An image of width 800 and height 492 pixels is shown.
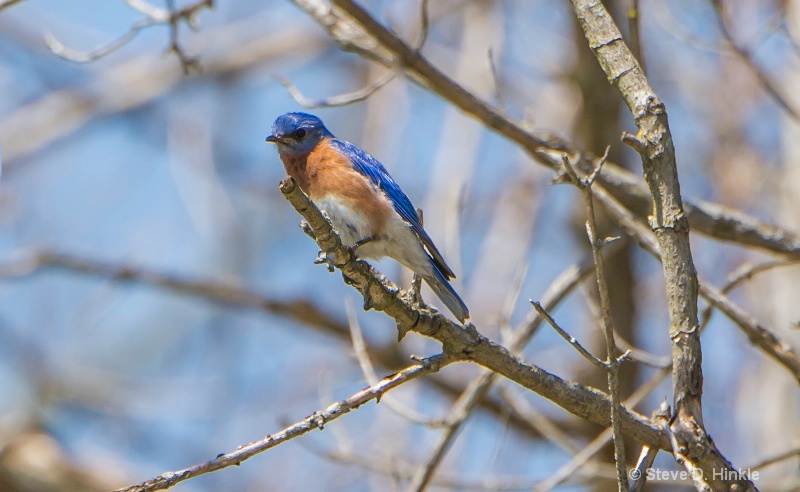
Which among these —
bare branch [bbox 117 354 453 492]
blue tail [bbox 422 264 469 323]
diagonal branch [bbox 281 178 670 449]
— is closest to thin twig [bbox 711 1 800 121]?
blue tail [bbox 422 264 469 323]

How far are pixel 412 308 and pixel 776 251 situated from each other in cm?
237

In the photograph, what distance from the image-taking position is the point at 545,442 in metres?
7.00

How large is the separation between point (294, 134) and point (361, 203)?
27.9 inches

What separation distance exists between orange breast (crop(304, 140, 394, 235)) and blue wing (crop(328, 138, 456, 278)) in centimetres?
6

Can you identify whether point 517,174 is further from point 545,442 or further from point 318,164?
point 318,164

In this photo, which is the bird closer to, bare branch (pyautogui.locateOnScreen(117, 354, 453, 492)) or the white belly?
the white belly

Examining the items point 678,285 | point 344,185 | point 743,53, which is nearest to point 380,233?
point 344,185

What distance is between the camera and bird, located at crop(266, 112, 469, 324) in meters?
4.68

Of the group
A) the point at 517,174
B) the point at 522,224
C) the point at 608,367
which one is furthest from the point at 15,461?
the point at 608,367

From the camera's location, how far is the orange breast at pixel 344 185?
15.8 ft

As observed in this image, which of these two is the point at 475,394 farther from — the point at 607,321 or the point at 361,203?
the point at 607,321

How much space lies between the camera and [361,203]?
4805 millimetres

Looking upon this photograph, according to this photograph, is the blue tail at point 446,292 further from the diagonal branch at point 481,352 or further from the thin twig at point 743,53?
the thin twig at point 743,53

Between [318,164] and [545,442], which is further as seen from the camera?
[545,442]
